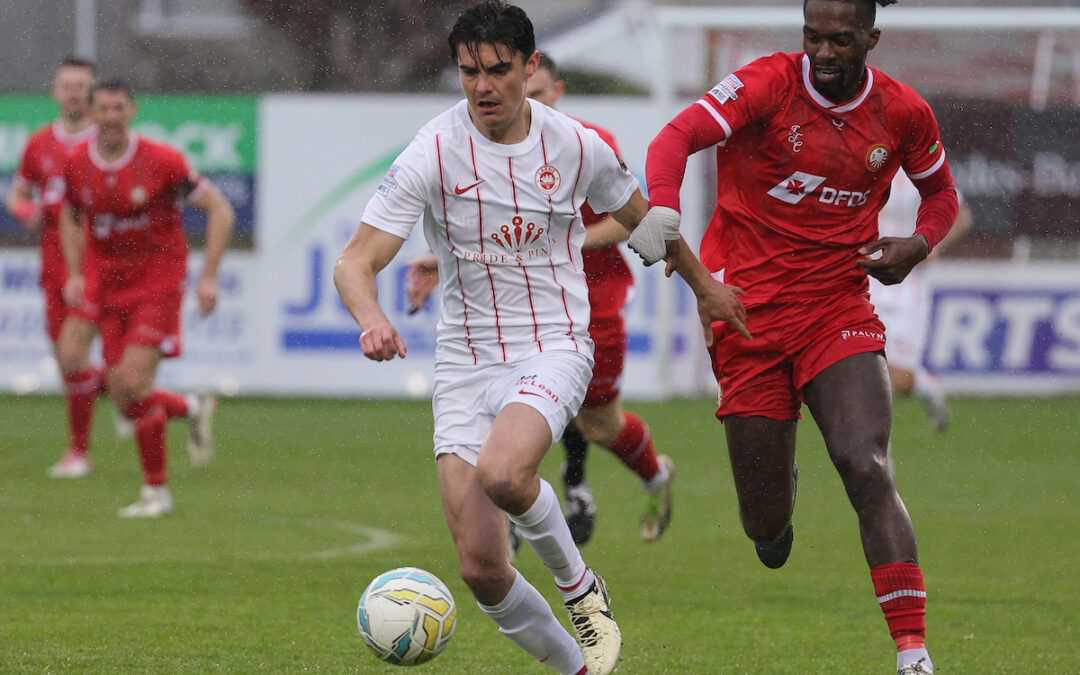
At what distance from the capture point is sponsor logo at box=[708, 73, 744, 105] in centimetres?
549

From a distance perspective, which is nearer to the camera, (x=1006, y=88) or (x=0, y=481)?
(x=0, y=481)

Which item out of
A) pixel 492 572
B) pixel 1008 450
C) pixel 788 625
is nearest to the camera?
pixel 492 572

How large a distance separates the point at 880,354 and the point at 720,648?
125 centimetres

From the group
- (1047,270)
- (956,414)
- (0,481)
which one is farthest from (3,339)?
(1047,270)

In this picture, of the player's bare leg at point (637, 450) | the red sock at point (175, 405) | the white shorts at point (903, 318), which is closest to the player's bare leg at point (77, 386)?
the red sock at point (175, 405)

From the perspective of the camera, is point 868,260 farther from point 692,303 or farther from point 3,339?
point 3,339

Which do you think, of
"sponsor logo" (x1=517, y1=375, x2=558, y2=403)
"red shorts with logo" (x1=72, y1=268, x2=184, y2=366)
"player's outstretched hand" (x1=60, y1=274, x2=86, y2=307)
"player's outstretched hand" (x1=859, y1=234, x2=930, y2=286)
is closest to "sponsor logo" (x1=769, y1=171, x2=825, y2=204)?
"player's outstretched hand" (x1=859, y1=234, x2=930, y2=286)

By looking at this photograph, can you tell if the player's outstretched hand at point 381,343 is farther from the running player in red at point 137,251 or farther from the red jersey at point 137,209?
the red jersey at point 137,209

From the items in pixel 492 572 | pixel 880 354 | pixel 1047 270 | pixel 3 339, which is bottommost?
pixel 3 339

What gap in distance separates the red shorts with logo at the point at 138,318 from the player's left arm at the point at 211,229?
20cm

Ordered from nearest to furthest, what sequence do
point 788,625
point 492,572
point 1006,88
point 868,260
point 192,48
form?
point 492,572 < point 868,260 < point 788,625 < point 1006,88 < point 192,48

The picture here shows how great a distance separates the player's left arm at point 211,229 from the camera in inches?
369

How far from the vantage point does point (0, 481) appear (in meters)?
10.2

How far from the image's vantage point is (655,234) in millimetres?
5230
